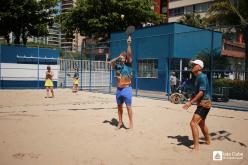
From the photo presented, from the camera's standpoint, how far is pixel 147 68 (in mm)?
26219

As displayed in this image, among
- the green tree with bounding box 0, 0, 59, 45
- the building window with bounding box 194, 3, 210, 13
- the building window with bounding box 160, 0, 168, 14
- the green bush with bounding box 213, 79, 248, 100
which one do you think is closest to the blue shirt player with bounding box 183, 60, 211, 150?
the green bush with bounding box 213, 79, 248, 100

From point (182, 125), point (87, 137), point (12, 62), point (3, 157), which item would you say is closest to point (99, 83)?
point (12, 62)

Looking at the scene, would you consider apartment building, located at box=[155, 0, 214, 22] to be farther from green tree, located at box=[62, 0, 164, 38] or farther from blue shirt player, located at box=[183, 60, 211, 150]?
blue shirt player, located at box=[183, 60, 211, 150]

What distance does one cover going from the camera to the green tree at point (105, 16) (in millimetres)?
39125

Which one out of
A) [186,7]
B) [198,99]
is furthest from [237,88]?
[186,7]

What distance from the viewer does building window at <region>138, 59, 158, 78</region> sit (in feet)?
82.2

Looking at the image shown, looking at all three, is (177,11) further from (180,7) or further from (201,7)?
(201,7)

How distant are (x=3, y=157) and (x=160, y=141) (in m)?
3.22

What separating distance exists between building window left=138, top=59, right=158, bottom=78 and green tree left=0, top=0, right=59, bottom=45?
9959mm

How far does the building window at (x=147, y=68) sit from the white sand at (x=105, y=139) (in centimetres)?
1333

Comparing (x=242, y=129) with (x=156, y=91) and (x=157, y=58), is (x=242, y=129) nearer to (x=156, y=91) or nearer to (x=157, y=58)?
(x=156, y=91)

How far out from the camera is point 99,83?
26484 millimetres

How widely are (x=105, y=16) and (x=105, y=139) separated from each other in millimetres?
33053

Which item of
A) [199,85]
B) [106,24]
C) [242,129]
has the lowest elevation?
[242,129]
